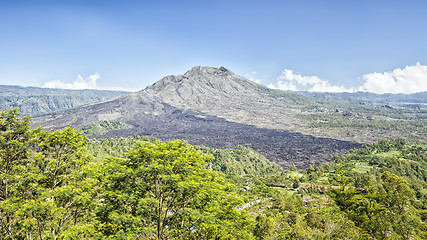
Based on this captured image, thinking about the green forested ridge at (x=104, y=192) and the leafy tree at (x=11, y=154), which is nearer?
the green forested ridge at (x=104, y=192)

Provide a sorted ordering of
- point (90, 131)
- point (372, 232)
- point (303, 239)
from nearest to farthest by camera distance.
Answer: point (303, 239) → point (372, 232) → point (90, 131)

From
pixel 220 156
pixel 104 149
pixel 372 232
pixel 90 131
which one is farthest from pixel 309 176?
pixel 90 131

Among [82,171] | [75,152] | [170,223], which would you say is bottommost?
[170,223]

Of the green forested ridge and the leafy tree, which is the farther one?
the leafy tree

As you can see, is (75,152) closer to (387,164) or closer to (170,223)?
(170,223)

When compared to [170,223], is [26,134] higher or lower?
higher

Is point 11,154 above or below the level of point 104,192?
above

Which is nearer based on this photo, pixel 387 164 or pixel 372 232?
pixel 372 232

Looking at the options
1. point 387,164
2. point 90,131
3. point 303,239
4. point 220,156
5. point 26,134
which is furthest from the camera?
point 90,131

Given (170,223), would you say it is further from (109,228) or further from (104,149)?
(104,149)

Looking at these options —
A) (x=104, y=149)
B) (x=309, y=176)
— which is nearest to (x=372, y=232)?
(x=309, y=176)

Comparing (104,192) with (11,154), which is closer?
(104,192)
